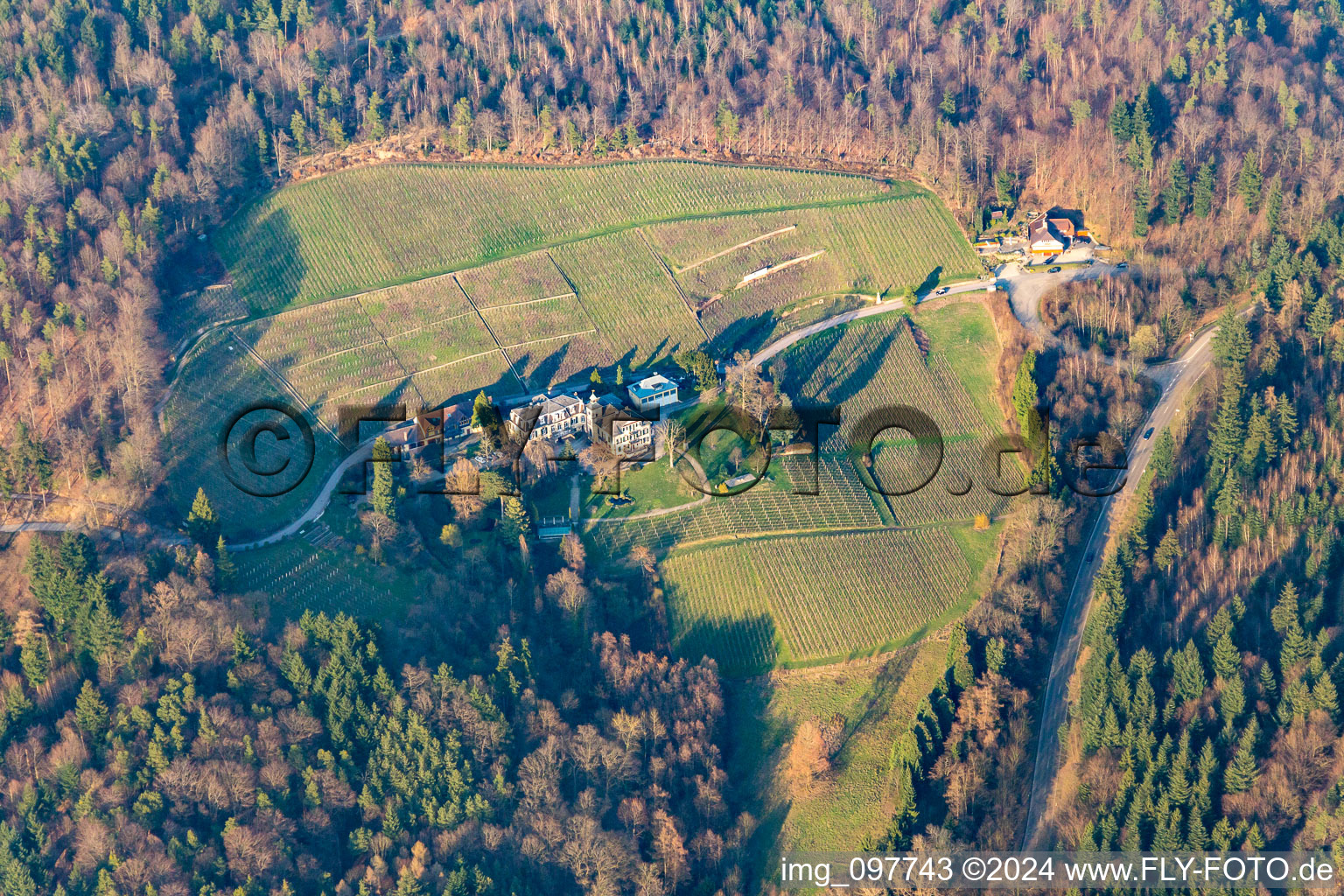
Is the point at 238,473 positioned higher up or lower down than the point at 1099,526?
higher up

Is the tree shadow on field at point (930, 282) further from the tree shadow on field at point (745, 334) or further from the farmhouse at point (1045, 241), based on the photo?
the tree shadow on field at point (745, 334)

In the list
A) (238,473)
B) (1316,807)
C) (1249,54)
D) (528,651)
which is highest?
(1249,54)

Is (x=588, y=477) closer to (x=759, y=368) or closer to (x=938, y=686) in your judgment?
(x=759, y=368)

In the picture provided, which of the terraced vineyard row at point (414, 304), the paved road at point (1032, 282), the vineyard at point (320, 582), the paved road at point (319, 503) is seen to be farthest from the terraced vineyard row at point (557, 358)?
the paved road at point (1032, 282)

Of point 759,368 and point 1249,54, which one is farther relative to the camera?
point 1249,54

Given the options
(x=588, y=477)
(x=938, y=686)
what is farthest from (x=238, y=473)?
(x=938, y=686)

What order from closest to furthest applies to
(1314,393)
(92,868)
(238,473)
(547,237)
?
(92,868) < (238,473) < (1314,393) < (547,237)

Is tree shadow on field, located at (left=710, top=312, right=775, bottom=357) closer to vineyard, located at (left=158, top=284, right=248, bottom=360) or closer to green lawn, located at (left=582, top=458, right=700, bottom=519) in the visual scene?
green lawn, located at (left=582, top=458, right=700, bottom=519)
